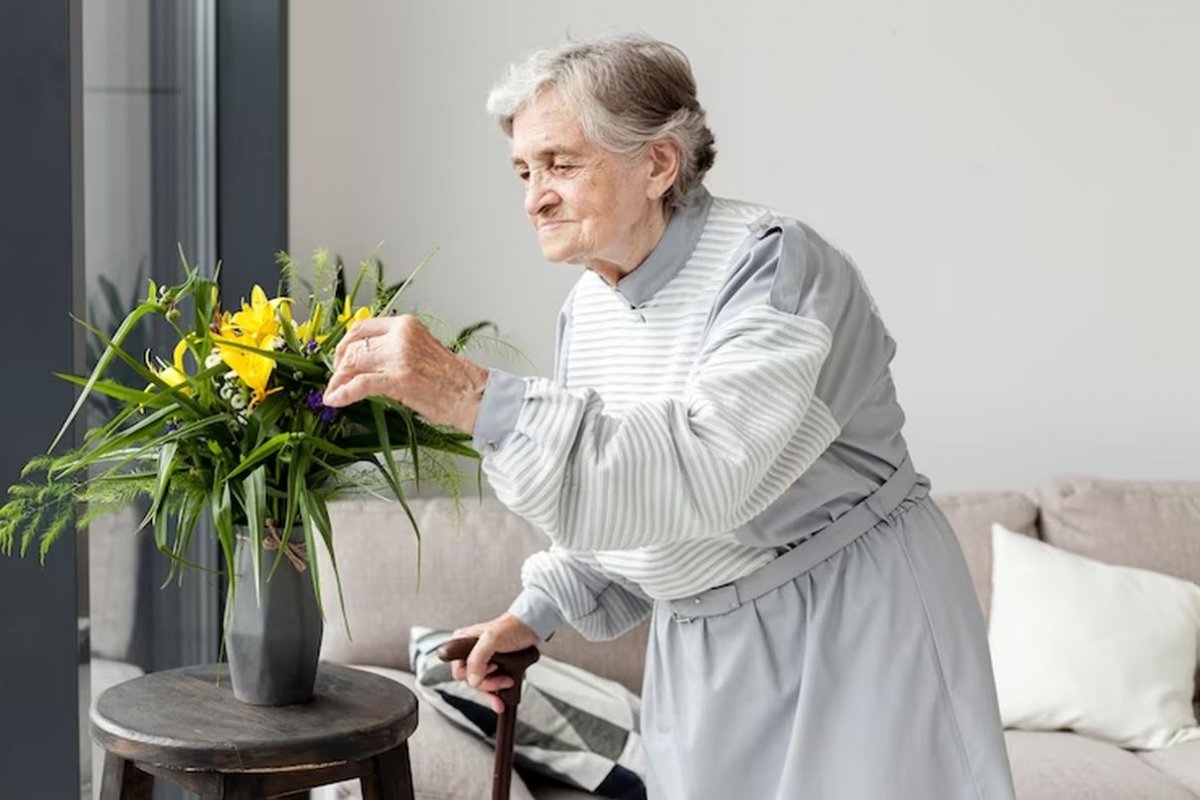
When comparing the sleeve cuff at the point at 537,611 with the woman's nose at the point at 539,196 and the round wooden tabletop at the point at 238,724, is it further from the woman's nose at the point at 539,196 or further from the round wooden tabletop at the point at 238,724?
the woman's nose at the point at 539,196

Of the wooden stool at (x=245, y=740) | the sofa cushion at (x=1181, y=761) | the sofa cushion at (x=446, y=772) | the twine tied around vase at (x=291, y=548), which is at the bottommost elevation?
the sofa cushion at (x=1181, y=761)

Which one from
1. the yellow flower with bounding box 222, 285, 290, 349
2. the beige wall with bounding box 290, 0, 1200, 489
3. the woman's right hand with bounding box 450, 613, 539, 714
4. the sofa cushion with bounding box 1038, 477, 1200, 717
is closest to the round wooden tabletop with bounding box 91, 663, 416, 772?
the woman's right hand with bounding box 450, 613, 539, 714

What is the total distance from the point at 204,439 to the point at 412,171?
1755 millimetres

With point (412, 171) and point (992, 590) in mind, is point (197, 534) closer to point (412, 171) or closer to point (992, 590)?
point (412, 171)

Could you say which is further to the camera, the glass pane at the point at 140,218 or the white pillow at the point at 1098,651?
the white pillow at the point at 1098,651

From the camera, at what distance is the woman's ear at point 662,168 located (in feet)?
5.32

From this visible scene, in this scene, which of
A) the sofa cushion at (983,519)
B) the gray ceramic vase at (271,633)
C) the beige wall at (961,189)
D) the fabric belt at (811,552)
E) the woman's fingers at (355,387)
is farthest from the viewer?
the beige wall at (961,189)

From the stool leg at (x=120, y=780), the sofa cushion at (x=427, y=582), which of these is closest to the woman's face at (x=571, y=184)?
the stool leg at (x=120, y=780)

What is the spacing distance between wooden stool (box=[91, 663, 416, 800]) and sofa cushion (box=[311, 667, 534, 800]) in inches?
15.7

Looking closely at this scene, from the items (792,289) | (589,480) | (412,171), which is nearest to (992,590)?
(412,171)

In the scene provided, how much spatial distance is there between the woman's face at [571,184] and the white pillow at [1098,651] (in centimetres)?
172

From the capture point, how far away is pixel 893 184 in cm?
356

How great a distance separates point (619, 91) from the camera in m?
1.56

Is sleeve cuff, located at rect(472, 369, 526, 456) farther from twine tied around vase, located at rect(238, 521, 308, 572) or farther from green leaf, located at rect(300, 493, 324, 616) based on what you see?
twine tied around vase, located at rect(238, 521, 308, 572)
